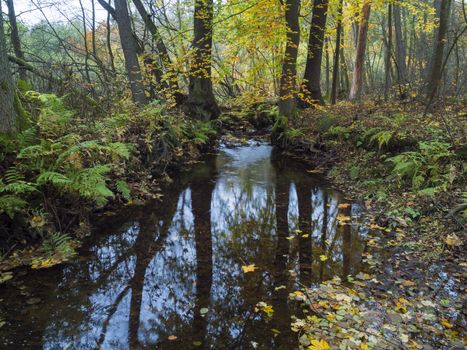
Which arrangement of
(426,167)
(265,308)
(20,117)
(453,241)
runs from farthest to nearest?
(426,167), (20,117), (453,241), (265,308)

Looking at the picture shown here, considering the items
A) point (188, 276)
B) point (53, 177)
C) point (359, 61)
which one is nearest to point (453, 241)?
point (188, 276)

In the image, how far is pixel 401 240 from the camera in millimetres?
5344

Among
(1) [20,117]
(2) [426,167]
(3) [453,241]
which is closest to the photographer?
(3) [453,241]

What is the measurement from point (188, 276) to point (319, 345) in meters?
1.96

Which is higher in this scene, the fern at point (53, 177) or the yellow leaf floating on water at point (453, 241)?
the fern at point (53, 177)

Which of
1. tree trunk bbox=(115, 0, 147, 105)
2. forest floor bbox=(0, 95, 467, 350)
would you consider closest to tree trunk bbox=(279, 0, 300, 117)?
forest floor bbox=(0, 95, 467, 350)

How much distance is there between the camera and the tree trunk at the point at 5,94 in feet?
16.7

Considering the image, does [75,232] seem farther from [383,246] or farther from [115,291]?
[383,246]

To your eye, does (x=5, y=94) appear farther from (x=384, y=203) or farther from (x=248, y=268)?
(x=384, y=203)

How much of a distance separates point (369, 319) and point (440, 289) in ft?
3.68

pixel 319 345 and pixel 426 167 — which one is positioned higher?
pixel 426 167

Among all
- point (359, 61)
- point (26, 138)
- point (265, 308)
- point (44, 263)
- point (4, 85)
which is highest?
point (359, 61)

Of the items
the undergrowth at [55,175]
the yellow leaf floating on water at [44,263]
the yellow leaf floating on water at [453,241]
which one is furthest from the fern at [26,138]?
the yellow leaf floating on water at [453,241]

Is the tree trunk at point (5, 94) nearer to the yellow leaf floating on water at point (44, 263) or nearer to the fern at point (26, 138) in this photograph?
the fern at point (26, 138)
